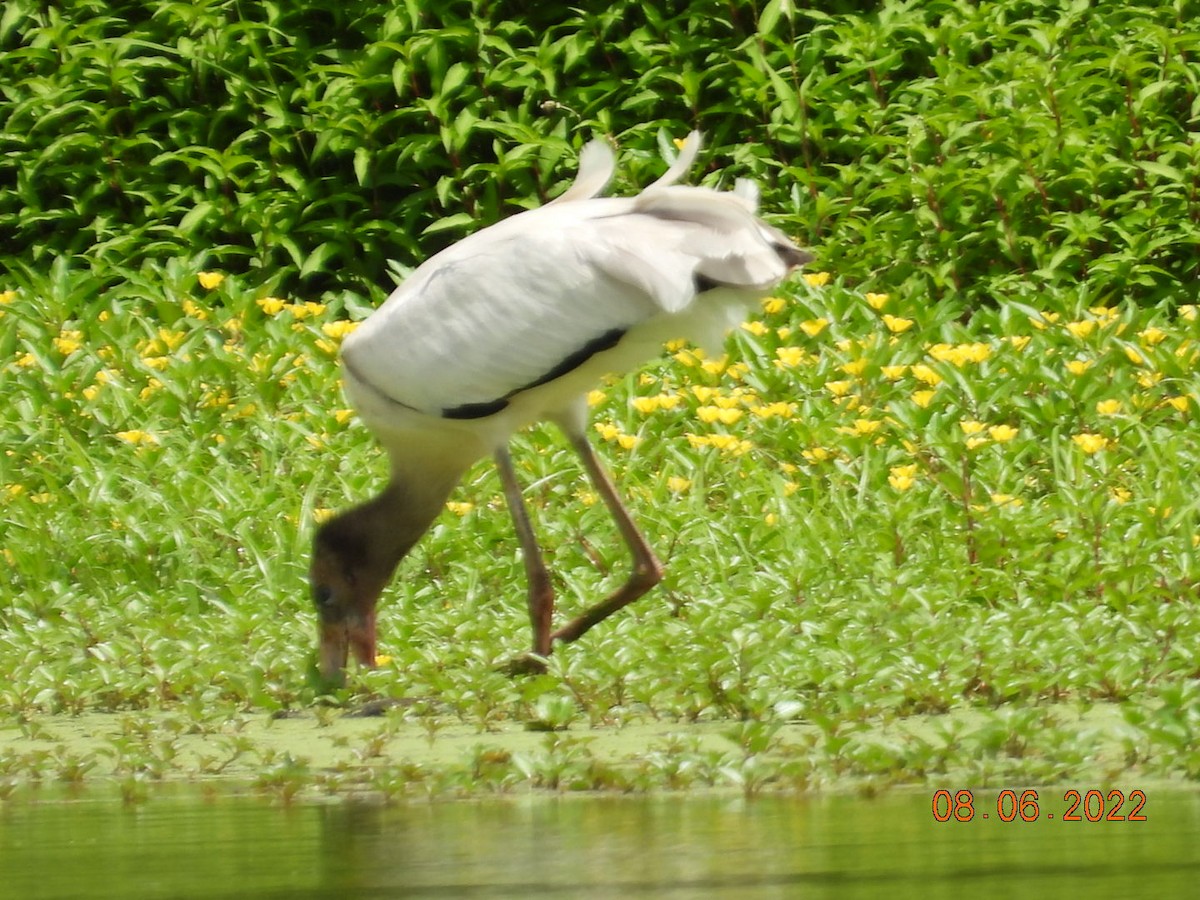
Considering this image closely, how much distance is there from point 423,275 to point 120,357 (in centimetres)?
297

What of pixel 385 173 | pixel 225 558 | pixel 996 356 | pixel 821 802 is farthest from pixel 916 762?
pixel 385 173

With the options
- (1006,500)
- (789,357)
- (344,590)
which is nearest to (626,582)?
(344,590)

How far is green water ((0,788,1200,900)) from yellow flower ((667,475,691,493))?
3036mm

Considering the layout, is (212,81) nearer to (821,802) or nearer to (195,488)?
(195,488)

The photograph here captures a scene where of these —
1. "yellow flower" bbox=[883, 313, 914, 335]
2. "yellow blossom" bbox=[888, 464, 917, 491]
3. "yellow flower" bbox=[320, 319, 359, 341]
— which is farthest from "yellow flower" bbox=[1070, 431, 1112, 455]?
"yellow flower" bbox=[320, 319, 359, 341]

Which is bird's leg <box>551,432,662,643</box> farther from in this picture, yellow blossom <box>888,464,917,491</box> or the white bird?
yellow blossom <box>888,464,917,491</box>

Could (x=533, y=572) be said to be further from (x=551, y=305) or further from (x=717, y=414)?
(x=717, y=414)

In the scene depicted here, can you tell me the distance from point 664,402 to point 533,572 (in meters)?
1.71

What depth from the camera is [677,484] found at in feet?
22.1

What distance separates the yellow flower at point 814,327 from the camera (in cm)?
762

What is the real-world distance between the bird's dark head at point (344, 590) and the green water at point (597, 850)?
1.59 metres

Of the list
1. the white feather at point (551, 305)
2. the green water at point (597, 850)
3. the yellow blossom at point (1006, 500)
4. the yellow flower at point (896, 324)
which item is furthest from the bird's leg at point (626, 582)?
the yellow flower at point (896, 324)

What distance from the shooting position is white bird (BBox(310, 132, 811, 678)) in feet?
17.6

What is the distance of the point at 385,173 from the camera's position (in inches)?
380
